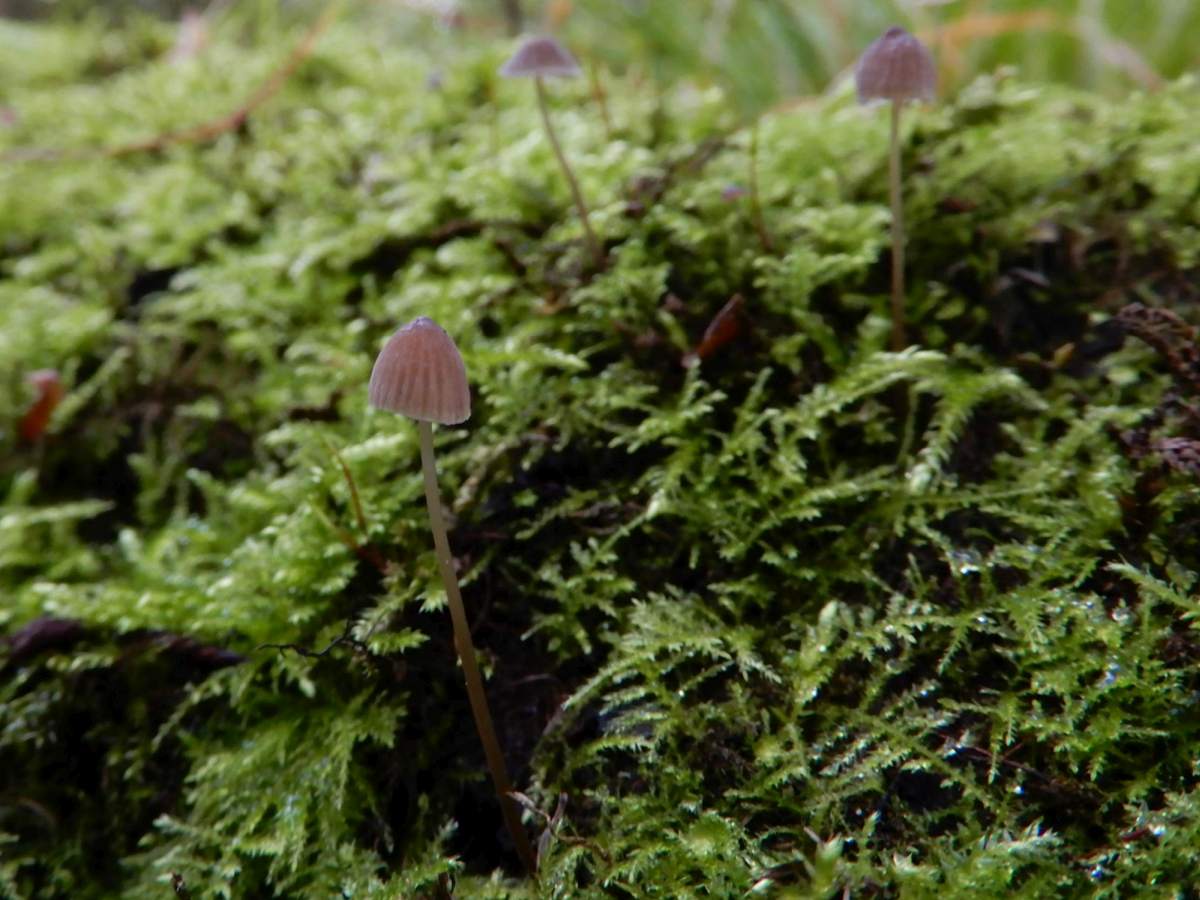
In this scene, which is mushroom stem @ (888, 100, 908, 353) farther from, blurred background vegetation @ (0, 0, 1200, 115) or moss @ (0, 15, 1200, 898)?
blurred background vegetation @ (0, 0, 1200, 115)

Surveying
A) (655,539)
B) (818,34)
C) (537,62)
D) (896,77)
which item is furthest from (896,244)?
(818,34)

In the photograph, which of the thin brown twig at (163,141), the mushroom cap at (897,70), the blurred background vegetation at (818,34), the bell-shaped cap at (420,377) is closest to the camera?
the bell-shaped cap at (420,377)

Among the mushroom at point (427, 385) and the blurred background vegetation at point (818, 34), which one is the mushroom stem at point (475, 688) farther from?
the blurred background vegetation at point (818, 34)

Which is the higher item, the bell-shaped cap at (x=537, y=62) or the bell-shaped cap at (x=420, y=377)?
the bell-shaped cap at (x=537, y=62)

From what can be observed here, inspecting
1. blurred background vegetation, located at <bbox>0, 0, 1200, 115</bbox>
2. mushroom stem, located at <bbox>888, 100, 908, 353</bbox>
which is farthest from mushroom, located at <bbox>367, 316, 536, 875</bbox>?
blurred background vegetation, located at <bbox>0, 0, 1200, 115</bbox>

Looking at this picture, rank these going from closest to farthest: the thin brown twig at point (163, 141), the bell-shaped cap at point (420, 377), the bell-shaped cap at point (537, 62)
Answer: the bell-shaped cap at point (420, 377) < the bell-shaped cap at point (537, 62) < the thin brown twig at point (163, 141)

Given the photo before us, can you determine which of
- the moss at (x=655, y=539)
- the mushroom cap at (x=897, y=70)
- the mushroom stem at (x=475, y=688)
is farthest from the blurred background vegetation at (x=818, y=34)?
the mushroom stem at (x=475, y=688)
